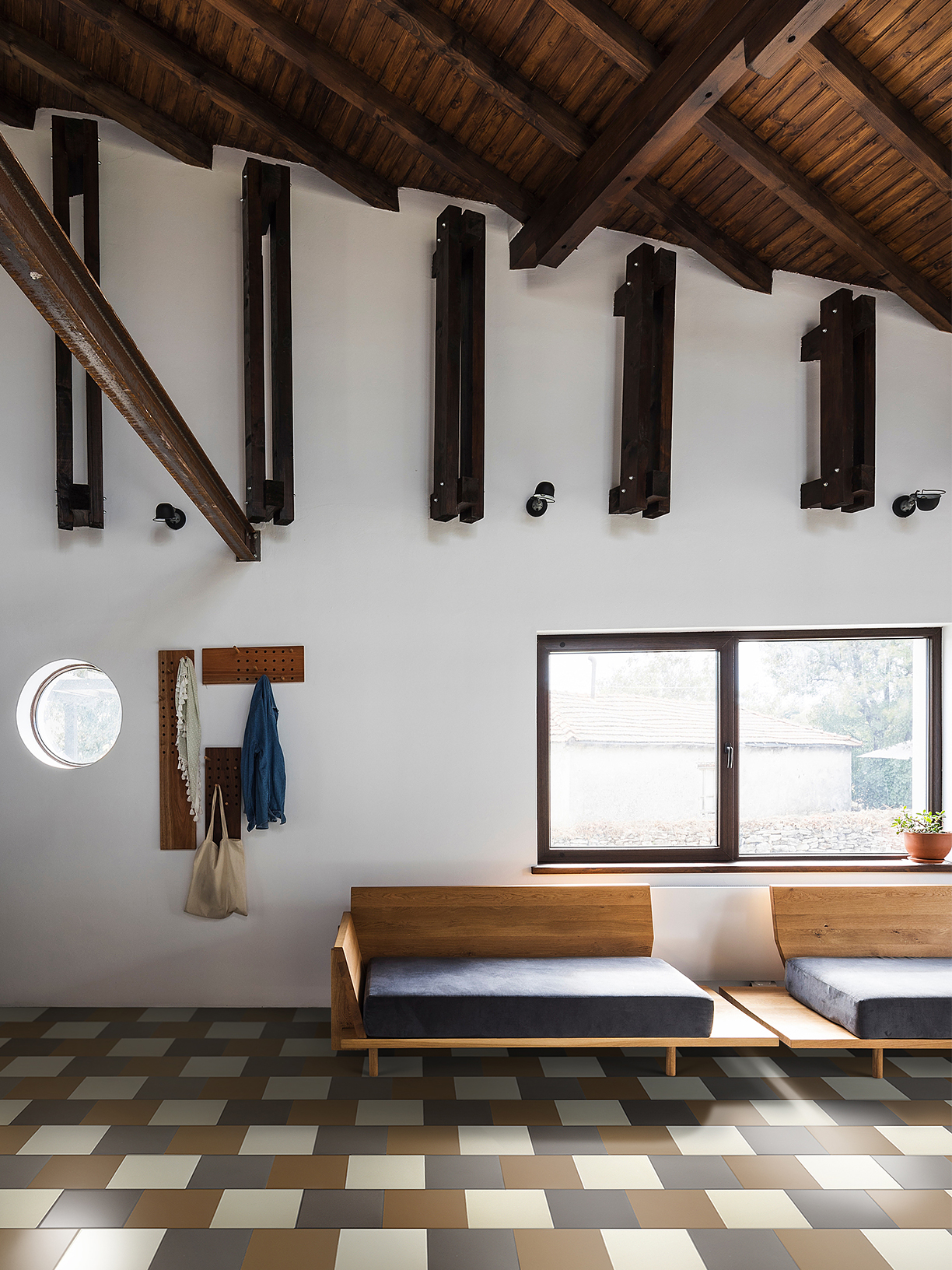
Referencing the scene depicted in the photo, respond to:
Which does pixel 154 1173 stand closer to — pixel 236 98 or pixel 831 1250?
pixel 831 1250

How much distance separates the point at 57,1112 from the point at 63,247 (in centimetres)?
340

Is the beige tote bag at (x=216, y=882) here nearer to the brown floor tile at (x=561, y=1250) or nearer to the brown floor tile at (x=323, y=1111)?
the brown floor tile at (x=323, y=1111)

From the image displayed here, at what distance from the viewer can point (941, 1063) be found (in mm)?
3820

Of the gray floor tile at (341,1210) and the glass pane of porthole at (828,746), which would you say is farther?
the glass pane of porthole at (828,746)

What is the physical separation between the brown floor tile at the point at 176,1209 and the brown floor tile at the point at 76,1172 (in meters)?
0.23

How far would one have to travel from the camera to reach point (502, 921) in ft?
14.3

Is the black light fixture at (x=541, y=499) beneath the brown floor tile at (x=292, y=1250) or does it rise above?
above

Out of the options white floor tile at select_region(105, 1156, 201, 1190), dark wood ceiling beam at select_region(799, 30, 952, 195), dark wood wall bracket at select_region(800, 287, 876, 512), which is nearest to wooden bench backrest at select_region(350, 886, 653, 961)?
white floor tile at select_region(105, 1156, 201, 1190)

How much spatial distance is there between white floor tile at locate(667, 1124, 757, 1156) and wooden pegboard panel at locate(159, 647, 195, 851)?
2935 millimetres

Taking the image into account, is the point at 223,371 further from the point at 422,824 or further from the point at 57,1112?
the point at 57,1112

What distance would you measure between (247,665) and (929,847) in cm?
415

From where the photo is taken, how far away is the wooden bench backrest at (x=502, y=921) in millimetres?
4312

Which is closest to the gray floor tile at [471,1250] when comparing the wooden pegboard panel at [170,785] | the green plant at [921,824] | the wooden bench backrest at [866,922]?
the wooden bench backrest at [866,922]

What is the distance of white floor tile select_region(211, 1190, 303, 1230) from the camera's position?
2668mm
